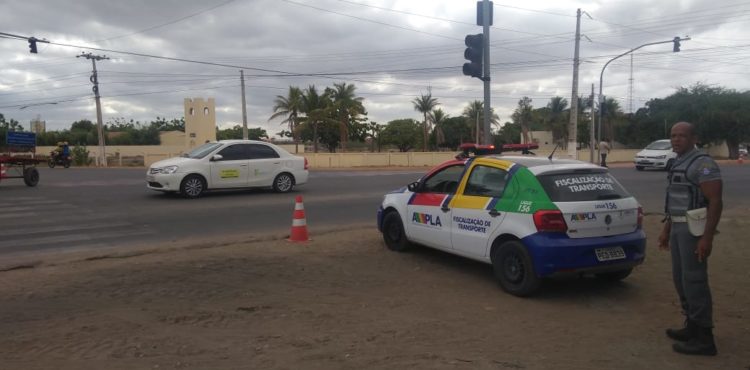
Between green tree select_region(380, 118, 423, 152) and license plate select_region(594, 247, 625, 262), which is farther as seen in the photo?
green tree select_region(380, 118, 423, 152)

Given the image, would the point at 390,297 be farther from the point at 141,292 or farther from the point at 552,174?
the point at 141,292

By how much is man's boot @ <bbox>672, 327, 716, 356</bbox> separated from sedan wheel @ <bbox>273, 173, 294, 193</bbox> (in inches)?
490

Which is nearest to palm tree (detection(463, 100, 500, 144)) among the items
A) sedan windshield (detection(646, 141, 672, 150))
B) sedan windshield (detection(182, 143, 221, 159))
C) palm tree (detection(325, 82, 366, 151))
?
palm tree (detection(325, 82, 366, 151))

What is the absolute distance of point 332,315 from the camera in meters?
5.22

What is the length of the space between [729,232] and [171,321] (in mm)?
A: 9400

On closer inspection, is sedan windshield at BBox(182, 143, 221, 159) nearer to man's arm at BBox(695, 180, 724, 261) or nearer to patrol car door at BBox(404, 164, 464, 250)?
patrol car door at BBox(404, 164, 464, 250)

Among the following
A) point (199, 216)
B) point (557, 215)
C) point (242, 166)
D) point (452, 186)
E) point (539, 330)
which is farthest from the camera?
point (242, 166)

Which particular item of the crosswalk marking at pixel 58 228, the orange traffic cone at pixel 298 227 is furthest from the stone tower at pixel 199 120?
the orange traffic cone at pixel 298 227

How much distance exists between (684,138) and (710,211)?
60cm

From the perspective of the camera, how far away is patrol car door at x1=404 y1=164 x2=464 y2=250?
6914 millimetres

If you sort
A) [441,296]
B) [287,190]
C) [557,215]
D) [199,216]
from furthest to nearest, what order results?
[287,190], [199,216], [441,296], [557,215]

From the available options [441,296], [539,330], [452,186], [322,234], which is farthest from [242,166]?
[539,330]

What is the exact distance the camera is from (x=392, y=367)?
3986 millimetres

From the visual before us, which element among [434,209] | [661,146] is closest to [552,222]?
[434,209]
